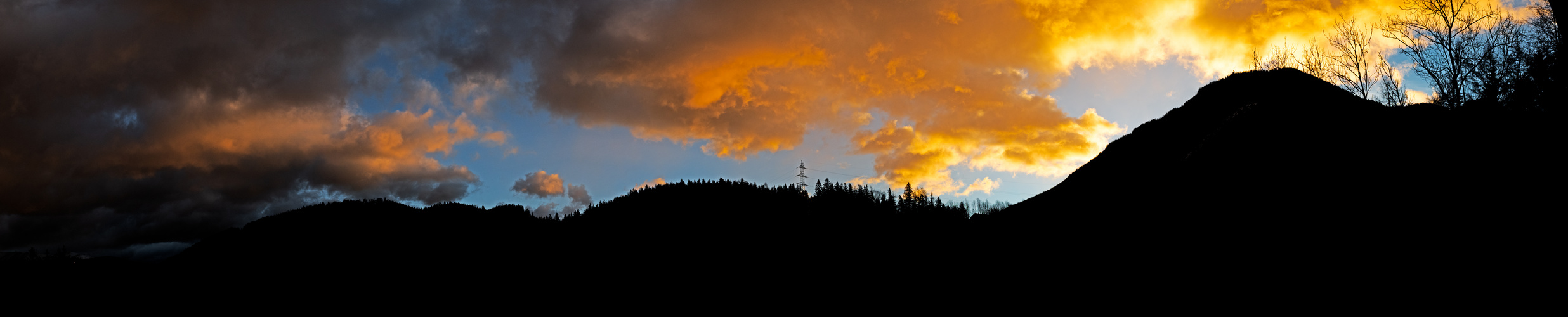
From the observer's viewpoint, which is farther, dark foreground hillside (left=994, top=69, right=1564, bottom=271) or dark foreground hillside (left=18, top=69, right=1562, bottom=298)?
dark foreground hillside (left=18, top=69, right=1562, bottom=298)

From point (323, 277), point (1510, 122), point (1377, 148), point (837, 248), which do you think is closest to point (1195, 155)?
point (1377, 148)

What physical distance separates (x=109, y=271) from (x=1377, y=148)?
4158 inches

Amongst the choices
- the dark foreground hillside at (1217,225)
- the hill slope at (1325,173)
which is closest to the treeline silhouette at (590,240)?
the dark foreground hillside at (1217,225)

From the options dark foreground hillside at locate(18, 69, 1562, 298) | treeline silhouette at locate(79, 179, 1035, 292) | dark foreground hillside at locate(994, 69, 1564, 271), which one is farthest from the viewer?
treeline silhouette at locate(79, 179, 1035, 292)

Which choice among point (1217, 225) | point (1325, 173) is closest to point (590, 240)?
point (1217, 225)

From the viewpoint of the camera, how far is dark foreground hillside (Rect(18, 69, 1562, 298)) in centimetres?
1644

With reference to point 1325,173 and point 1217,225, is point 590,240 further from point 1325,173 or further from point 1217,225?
point 1325,173

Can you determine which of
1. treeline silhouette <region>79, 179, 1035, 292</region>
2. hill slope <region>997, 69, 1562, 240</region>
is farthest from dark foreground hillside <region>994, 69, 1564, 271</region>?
treeline silhouette <region>79, 179, 1035, 292</region>

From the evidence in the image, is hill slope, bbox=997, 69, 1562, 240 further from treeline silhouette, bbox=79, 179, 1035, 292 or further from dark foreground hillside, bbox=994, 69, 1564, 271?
treeline silhouette, bbox=79, 179, 1035, 292

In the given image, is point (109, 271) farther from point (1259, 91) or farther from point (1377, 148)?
point (1259, 91)

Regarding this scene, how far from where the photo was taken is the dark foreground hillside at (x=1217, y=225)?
647 inches

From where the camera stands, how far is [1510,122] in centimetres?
2244

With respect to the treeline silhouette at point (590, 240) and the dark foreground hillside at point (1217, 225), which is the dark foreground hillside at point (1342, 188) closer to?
the dark foreground hillside at point (1217, 225)

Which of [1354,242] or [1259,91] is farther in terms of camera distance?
[1259,91]
